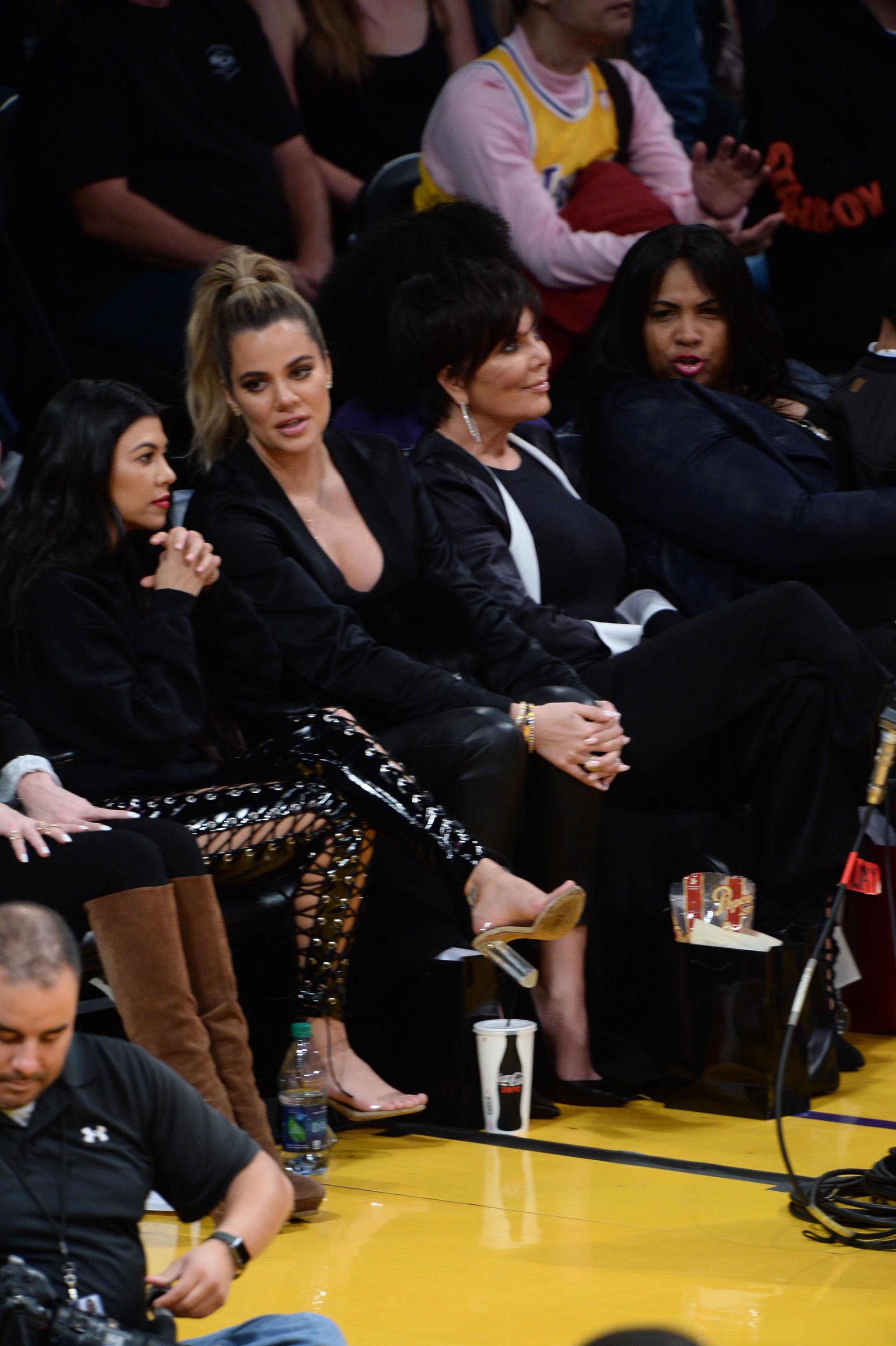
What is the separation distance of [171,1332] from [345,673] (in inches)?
71.0

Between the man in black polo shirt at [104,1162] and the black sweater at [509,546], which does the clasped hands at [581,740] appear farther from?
the man in black polo shirt at [104,1162]

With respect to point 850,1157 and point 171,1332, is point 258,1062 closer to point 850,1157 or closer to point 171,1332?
point 850,1157

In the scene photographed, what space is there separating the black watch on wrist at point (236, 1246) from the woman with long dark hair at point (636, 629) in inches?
74.9

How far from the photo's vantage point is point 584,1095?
351cm

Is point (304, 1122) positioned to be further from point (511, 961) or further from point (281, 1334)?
point (281, 1334)

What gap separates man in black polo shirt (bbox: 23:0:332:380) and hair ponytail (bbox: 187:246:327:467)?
45cm

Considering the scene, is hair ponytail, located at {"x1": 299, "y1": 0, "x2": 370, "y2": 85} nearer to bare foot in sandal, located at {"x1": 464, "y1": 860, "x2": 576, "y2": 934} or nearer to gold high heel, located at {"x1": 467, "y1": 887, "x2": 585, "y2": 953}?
bare foot in sandal, located at {"x1": 464, "y1": 860, "x2": 576, "y2": 934}

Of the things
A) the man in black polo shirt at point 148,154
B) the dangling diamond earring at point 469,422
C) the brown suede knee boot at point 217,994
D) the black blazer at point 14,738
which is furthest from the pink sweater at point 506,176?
the brown suede knee boot at point 217,994

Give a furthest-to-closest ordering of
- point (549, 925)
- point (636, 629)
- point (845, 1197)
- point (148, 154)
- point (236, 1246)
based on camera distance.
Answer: point (148, 154)
point (636, 629)
point (549, 925)
point (845, 1197)
point (236, 1246)

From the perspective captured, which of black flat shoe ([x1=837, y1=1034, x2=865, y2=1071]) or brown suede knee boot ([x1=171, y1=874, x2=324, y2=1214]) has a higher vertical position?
brown suede knee boot ([x1=171, y1=874, x2=324, y2=1214])

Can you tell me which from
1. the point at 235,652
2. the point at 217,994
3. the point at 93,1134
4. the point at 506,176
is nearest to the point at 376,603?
the point at 235,652

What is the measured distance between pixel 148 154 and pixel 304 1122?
2.51 m

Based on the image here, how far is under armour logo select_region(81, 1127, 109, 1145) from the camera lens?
1.92m

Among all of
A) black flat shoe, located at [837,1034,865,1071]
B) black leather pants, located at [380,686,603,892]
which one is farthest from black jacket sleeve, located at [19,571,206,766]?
black flat shoe, located at [837,1034,865,1071]
